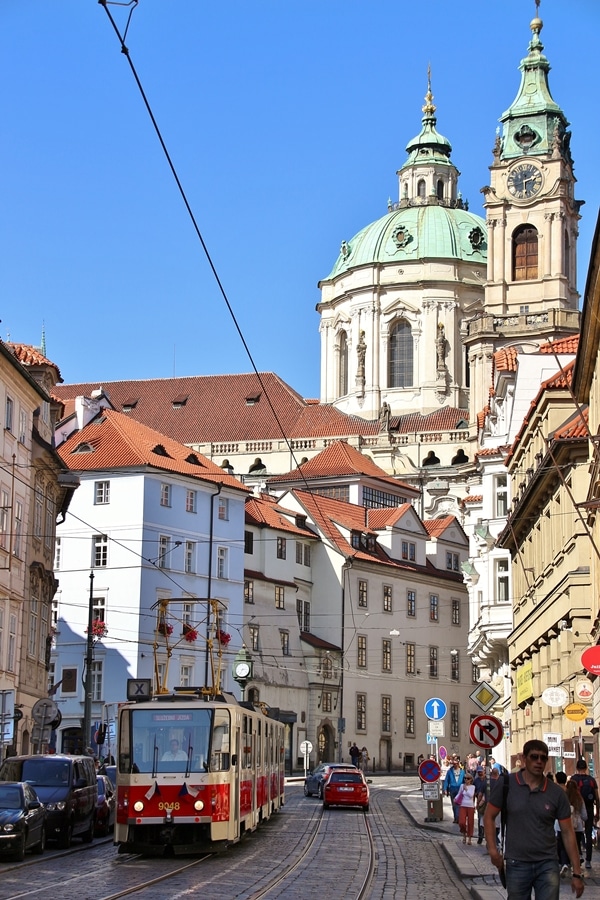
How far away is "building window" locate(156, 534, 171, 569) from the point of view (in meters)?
74.8

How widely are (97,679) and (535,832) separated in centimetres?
6051

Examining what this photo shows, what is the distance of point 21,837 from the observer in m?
24.9

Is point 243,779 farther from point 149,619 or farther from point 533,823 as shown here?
point 149,619

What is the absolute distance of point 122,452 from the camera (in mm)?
75938

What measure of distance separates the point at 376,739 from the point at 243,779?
63.3 metres

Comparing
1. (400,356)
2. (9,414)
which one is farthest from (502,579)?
(400,356)

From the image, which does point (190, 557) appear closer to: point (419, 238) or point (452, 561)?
point (452, 561)

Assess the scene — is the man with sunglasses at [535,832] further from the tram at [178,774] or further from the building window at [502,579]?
the building window at [502,579]

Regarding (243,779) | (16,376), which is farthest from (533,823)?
(16,376)

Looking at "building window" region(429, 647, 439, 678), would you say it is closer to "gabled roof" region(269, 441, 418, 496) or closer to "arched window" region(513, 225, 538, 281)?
"gabled roof" region(269, 441, 418, 496)

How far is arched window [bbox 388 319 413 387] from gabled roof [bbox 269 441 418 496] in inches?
631

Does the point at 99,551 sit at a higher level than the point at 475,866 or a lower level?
higher

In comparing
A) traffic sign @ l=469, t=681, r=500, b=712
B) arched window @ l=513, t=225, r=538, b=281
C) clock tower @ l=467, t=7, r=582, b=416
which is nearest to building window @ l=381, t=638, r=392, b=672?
clock tower @ l=467, t=7, r=582, b=416

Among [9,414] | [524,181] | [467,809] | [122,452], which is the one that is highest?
[524,181]
